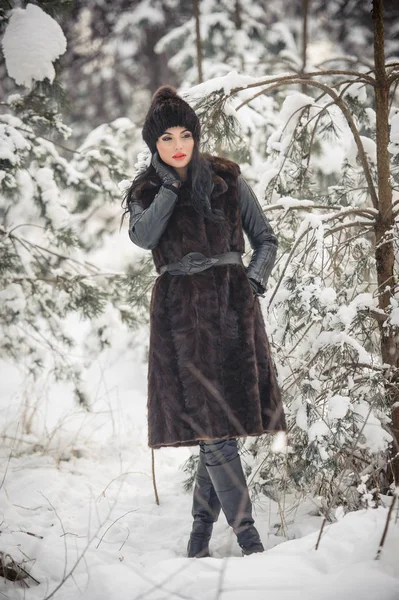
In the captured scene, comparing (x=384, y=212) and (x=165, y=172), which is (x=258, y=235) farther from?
(x=384, y=212)

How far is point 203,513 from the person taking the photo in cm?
248

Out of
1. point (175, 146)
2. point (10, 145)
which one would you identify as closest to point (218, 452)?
point (175, 146)

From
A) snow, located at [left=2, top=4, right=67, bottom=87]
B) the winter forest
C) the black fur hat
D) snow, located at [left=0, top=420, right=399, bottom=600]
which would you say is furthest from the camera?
snow, located at [left=2, top=4, right=67, bottom=87]

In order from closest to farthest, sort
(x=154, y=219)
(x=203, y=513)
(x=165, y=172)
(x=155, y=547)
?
(x=154, y=219) → (x=165, y=172) → (x=203, y=513) → (x=155, y=547)

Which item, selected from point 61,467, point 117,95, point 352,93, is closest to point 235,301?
point 352,93

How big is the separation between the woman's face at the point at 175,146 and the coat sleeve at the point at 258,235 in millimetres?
307

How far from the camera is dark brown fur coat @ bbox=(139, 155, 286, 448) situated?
2221 mm

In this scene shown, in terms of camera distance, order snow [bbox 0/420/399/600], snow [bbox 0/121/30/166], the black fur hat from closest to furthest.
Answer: snow [bbox 0/420/399/600] → the black fur hat → snow [bbox 0/121/30/166]

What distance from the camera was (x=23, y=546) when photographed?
2.30m

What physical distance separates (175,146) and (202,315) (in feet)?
2.66

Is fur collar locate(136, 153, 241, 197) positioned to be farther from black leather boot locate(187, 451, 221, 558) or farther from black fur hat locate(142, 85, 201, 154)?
black leather boot locate(187, 451, 221, 558)

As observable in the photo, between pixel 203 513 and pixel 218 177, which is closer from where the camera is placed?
pixel 218 177

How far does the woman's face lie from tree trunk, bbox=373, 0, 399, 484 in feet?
3.54

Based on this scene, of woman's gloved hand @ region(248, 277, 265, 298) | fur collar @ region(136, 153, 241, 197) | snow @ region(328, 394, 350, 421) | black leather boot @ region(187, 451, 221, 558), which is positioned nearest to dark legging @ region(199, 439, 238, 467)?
black leather boot @ region(187, 451, 221, 558)
